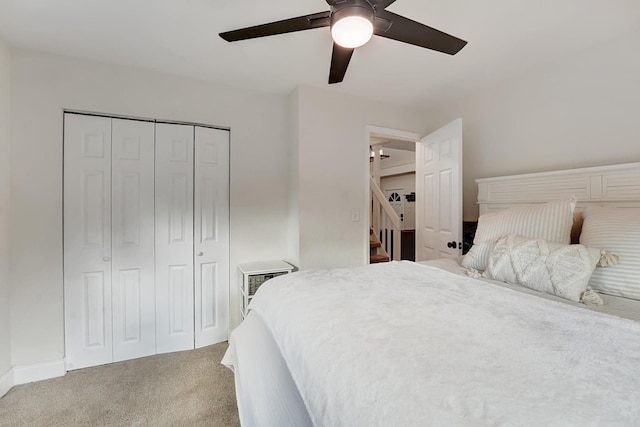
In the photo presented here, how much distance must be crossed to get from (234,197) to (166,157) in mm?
641

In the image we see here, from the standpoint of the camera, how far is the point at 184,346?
2.35m

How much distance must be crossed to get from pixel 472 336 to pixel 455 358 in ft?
0.50

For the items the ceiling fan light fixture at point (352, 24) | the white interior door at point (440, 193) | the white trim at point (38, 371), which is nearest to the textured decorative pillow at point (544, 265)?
the white interior door at point (440, 193)

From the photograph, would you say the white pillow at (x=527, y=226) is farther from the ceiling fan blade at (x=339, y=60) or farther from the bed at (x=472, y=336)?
the ceiling fan blade at (x=339, y=60)

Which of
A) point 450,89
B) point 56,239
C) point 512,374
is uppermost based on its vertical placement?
point 450,89

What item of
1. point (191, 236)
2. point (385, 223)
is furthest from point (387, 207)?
point (191, 236)

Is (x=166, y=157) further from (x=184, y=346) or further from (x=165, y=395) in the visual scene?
(x=165, y=395)

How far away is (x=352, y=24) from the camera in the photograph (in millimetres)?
1110

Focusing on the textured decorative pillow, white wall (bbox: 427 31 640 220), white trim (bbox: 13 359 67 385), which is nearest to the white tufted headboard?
white wall (bbox: 427 31 640 220)

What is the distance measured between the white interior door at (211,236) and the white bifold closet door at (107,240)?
36cm

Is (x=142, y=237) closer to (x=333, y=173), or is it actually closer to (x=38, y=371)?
(x=38, y=371)

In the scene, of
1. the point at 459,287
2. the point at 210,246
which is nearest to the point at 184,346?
the point at 210,246

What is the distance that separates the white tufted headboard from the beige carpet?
2.50m

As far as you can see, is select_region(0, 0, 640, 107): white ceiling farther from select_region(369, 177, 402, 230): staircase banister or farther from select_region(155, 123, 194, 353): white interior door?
select_region(369, 177, 402, 230): staircase banister
